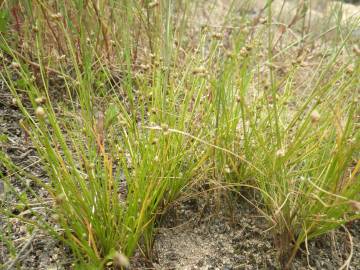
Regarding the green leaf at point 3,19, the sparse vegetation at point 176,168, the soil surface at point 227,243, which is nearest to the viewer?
the sparse vegetation at point 176,168

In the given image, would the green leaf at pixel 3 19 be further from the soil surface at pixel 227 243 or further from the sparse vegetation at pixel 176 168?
the soil surface at pixel 227 243

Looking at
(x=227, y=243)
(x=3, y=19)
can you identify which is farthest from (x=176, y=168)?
(x=3, y=19)

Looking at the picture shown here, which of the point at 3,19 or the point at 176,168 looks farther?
the point at 3,19

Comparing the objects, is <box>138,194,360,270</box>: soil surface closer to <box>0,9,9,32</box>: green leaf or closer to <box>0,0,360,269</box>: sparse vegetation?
<box>0,0,360,269</box>: sparse vegetation

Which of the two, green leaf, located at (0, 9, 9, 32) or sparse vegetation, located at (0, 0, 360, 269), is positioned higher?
green leaf, located at (0, 9, 9, 32)

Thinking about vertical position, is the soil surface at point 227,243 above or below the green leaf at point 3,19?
below

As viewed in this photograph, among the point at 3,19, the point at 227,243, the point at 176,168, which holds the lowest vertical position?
the point at 227,243

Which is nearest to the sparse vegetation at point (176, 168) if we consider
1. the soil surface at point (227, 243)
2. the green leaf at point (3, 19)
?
the soil surface at point (227, 243)

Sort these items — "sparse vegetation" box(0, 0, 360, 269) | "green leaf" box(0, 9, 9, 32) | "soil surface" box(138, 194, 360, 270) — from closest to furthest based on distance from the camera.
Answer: "sparse vegetation" box(0, 0, 360, 269) < "soil surface" box(138, 194, 360, 270) < "green leaf" box(0, 9, 9, 32)

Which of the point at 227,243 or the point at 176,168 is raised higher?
the point at 176,168

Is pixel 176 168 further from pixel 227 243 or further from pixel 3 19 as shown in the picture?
pixel 3 19

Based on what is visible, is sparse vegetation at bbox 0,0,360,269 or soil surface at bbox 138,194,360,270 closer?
sparse vegetation at bbox 0,0,360,269

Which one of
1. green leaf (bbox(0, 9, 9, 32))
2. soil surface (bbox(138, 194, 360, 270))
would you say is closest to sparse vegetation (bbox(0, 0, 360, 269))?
soil surface (bbox(138, 194, 360, 270))
